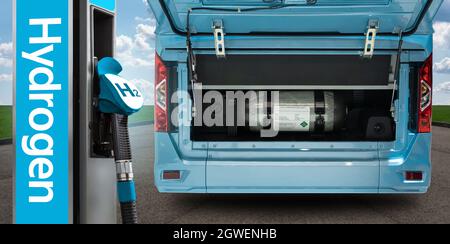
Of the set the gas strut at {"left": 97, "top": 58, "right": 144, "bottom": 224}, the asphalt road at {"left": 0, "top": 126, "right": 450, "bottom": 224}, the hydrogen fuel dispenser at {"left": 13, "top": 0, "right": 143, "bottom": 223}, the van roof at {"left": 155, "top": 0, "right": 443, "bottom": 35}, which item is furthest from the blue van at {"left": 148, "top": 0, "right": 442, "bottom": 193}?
the gas strut at {"left": 97, "top": 58, "right": 144, "bottom": 224}

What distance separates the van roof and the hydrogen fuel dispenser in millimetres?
2114

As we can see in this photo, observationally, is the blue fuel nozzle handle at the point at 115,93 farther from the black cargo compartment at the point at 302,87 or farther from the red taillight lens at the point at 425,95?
the red taillight lens at the point at 425,95

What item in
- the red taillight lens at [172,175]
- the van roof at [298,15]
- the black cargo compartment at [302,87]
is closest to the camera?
the van roof at [298,15]

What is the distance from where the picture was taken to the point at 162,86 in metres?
5.27

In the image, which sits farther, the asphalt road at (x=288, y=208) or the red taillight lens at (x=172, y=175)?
the asphalt road at (x=288, y=208)

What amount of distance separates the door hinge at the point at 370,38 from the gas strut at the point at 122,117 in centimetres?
290

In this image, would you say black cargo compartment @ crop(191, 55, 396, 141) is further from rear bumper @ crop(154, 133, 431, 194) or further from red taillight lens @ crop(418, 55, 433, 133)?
rear bumper @ crop(154, 133, 431, 194)

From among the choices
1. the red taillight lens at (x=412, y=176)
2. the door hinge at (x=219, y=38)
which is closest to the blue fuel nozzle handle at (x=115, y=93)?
the door hinge at (x=219, y=38)

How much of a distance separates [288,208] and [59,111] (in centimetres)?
358

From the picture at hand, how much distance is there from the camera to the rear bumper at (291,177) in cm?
507

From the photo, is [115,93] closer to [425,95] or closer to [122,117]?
[122,117]

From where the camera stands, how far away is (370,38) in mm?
5031

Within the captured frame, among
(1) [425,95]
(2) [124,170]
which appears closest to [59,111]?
(2) [124,170]
